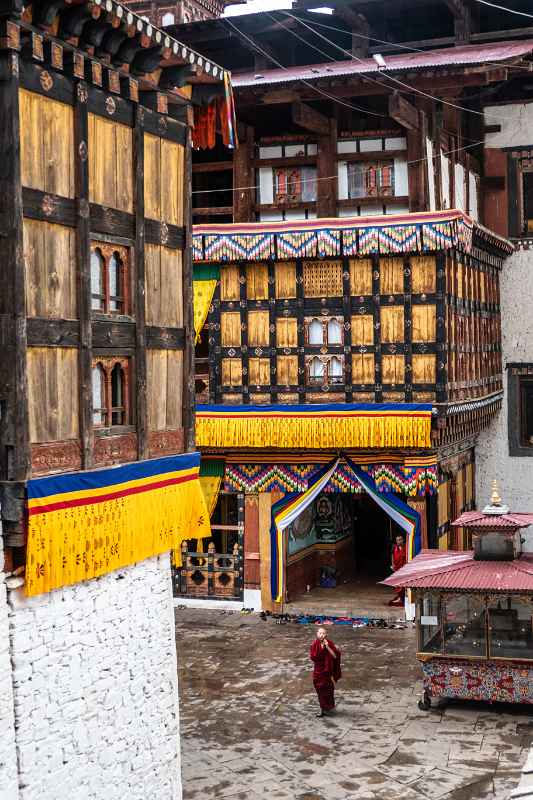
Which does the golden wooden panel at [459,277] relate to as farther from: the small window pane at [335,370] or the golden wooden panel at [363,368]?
the small window pane at [335,370]

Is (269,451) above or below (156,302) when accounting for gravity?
below

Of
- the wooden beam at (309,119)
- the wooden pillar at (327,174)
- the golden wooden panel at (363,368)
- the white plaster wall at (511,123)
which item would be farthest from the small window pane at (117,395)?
the white plaster wall at (511,123)

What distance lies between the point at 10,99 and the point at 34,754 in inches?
227

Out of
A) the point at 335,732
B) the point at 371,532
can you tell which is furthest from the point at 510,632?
the point at 371,532

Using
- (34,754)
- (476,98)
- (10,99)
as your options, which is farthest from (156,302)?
(476,98)

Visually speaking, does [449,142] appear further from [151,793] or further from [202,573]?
[151,793]

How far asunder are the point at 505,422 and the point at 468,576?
410 inches

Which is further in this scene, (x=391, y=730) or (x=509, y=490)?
(x=509, y=490)

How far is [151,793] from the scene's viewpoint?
39.2ft

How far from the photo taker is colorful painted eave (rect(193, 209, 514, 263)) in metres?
20.2

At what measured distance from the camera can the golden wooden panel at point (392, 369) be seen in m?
21.0

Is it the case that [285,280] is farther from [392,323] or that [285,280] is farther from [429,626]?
[429,626]

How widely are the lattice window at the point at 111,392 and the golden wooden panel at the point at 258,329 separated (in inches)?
398

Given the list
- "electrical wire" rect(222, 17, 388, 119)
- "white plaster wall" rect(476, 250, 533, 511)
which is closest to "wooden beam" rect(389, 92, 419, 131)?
"electrical wire" rect(222, 17, 388, 119)
